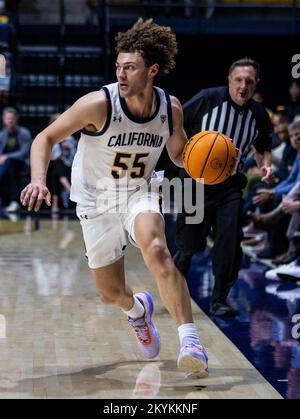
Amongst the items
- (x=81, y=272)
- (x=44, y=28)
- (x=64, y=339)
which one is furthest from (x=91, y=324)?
(x=44, y=28)

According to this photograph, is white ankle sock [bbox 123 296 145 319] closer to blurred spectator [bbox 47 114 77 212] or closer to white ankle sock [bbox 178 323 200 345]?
white ankle sock [bbox 178 323 200 345]

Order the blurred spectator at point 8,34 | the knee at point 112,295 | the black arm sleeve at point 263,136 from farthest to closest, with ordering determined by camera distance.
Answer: the blurred spectator at point 8,34 < the black arm sleeve at point 263,136 < the knee at point 112,295

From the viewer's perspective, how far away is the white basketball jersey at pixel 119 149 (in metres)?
5.21

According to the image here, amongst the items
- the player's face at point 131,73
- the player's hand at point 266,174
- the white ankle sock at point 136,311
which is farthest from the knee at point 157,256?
the player's hand at point 266,174

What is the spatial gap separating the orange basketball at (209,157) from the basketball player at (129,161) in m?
0.08

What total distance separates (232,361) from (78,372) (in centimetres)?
90

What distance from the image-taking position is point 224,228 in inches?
273

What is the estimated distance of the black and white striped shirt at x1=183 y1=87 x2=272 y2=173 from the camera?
6969mm

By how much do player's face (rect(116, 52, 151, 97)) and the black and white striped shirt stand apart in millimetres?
1797

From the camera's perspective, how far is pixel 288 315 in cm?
705

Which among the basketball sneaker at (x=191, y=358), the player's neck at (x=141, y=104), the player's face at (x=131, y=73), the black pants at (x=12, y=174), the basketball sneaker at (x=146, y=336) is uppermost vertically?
the player's face at (x=131, y=73)

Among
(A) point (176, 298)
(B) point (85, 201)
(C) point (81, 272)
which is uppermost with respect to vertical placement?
(B) point (85, 201)

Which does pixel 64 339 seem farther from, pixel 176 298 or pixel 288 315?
pixel 288 315

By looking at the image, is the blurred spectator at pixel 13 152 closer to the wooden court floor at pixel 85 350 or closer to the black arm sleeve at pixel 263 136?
the wooden court floor at pixel 85 350
